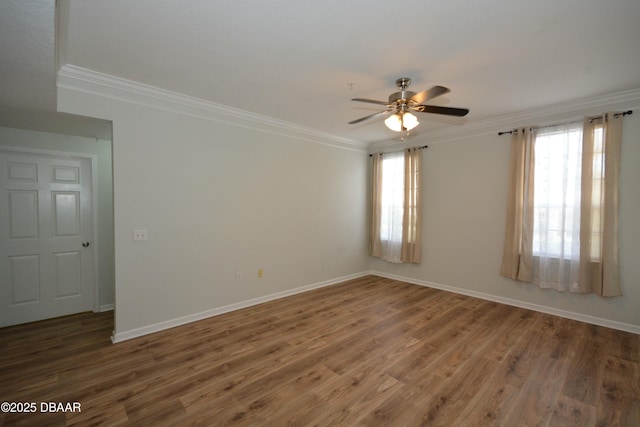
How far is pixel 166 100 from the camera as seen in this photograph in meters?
3.08

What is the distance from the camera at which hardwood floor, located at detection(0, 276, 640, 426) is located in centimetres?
187

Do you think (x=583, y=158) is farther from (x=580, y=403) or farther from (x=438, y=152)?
(x=580, y=403)

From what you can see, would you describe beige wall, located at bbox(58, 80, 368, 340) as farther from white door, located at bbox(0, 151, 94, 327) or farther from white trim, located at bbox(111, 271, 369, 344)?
white door, located at bbox(0, 151, 94, 327)

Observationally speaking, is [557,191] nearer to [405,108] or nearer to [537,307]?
[537,307]

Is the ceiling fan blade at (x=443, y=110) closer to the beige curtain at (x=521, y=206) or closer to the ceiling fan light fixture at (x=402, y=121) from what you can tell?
the ceiling fan light fixture at (x=402, y=121)

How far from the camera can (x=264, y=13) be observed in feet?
6.00

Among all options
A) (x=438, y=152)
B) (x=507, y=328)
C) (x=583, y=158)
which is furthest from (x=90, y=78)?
(x=583, y=158)

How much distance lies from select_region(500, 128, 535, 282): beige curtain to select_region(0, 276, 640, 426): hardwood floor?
2.10 ft

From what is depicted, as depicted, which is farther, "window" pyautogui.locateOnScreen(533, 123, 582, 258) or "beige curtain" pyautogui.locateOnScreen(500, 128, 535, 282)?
"beige curtain" pyautogui.locateOnScreen(500, 128, 535, 282)

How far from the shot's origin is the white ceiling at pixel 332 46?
5.75ft

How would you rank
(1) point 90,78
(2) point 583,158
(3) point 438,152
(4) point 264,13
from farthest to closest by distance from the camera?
(3) point 438,152, (2) point 583,158, (1) point 90,78, (4) point 264,13

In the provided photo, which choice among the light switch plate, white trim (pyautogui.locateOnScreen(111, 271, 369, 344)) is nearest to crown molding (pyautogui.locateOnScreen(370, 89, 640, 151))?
white trim (pyautogui.locateOnScreen(111, 271, 369, 344))

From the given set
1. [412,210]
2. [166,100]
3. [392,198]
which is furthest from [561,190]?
[166,100]

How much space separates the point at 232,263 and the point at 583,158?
4514 mm
